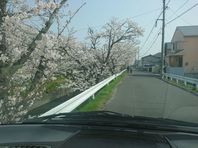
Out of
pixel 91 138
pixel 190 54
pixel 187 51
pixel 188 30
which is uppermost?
pixel 188 30

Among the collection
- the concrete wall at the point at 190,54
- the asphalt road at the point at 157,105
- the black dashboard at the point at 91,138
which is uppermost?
the concrete wall at the point at 190,54

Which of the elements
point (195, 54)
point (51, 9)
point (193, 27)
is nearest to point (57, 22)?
point (51, 9)

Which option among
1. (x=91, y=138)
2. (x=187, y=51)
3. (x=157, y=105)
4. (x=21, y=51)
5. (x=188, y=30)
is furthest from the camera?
Answer: (x=188, y=30)

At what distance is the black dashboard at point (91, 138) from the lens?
293 centimetres

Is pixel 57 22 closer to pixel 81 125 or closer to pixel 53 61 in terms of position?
pixel 53 61

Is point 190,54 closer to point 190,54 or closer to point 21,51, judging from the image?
point 190,54

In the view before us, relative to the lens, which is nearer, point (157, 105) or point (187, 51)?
point (157, 105)

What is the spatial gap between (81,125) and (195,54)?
66027 mm

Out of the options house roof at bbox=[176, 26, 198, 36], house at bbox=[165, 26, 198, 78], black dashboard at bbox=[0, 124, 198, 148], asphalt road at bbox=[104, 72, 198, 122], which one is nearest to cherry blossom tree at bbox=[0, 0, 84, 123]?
asphalt road at bbox=[104, 72, 198, 122]

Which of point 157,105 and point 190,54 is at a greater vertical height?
point 190,54

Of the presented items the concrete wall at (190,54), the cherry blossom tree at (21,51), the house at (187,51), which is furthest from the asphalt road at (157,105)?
the concrete wall at (190,54)

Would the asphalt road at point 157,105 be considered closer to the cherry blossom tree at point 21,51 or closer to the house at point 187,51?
the cherry blossom tree at point 21,51

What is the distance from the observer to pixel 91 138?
301 centimetres

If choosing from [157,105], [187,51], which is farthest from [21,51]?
[187,51]
